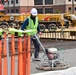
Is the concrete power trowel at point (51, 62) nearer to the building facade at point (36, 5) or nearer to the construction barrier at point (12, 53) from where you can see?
the construction barrier at point (12, 53)

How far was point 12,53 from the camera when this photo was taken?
700 centimetres

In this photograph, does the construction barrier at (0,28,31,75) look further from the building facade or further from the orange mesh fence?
the building facade

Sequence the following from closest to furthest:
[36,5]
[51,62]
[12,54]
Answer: [12,54]
[51,62]
[36,5]

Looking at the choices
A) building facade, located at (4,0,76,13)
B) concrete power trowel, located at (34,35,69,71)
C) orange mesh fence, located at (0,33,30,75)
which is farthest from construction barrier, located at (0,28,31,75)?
building facade, located at (4,0,76,13)

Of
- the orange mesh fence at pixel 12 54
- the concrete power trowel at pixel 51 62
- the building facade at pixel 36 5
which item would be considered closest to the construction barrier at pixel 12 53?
the orange mesh fence at pixel 12 54

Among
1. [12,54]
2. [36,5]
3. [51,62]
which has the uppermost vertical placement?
[12,54]

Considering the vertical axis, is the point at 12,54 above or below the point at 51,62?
above

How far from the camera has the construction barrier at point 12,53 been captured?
678 centimetres

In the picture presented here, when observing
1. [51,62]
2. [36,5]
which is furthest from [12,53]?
[36,5]

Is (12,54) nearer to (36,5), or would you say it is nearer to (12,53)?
(12,53)

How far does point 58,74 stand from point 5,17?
45298 millimetres

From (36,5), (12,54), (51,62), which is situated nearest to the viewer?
(12,54)

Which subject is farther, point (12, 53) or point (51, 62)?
point (51, 62)

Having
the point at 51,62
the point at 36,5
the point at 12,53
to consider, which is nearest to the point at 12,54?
the point at 12,53
